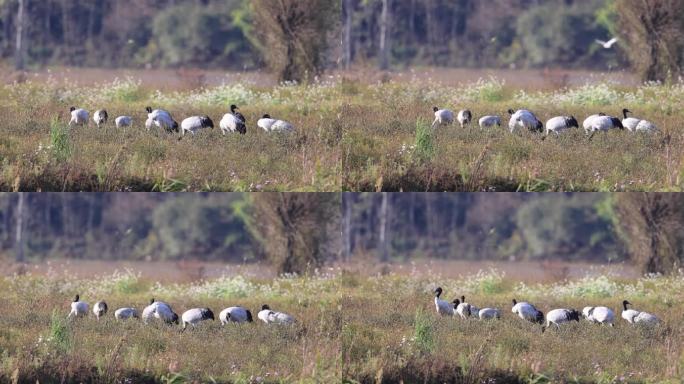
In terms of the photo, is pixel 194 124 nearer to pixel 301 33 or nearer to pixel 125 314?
pixel 125 314

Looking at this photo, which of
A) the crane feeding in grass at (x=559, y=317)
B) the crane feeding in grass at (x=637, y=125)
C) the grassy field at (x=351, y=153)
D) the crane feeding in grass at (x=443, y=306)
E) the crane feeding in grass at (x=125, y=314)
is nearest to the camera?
the grassy field at (x=351, y=153)

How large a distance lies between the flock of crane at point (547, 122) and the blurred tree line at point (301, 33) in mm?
1161

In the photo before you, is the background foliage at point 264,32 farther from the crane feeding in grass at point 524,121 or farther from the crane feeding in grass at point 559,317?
the crane feeding in grass at point 559,317

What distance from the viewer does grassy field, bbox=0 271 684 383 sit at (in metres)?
18.0

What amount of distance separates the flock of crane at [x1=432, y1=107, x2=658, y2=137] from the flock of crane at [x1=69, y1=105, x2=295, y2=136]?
2.75m

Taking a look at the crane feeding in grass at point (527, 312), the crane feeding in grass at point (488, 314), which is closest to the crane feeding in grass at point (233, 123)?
the crane feeding in grass at point (488, 314)

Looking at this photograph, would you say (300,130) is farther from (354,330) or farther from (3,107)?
(3,107)

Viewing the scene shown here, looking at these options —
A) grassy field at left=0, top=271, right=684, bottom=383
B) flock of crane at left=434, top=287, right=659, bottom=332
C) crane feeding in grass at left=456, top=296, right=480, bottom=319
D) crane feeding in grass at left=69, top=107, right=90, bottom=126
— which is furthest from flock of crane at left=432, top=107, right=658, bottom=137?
crane feeding in grass at left=69, top=107, right=90, bottom=126

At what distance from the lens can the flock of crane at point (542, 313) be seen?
19.6 m

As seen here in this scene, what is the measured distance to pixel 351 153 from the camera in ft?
62.0

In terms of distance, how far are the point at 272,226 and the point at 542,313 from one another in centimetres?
479

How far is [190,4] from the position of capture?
21141 millimetres

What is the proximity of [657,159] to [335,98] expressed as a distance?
5.33m

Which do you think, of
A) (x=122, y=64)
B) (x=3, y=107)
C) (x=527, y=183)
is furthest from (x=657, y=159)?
(x=3, y=107)
